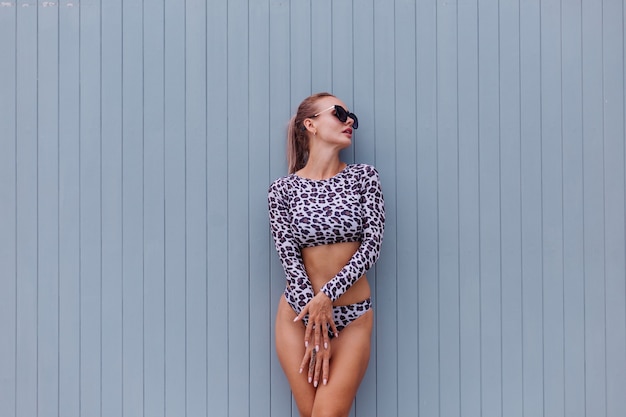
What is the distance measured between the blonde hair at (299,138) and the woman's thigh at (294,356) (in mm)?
734

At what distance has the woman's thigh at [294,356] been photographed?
2.72 m

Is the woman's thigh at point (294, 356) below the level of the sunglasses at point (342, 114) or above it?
below

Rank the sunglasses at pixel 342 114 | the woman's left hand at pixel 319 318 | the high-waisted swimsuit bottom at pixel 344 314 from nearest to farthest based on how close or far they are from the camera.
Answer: the woman's left hand at pixel 319 318 → the high-waisted swimsuit bottom at pixel 344 314 → the sunglasses at pixel 342 114

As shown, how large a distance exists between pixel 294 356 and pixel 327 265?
1.44 ft

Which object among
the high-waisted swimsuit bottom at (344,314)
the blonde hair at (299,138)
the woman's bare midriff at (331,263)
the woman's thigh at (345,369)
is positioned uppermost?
the blonde hair at (299,138)
